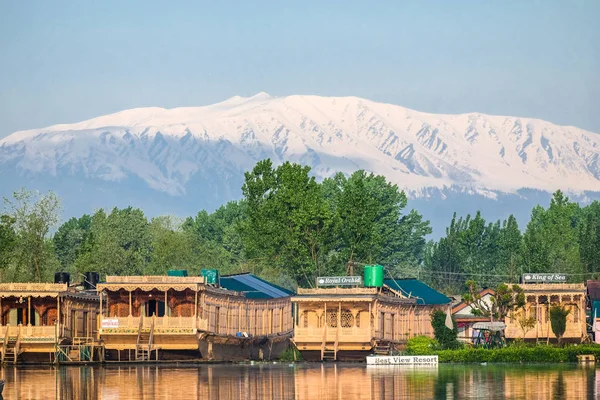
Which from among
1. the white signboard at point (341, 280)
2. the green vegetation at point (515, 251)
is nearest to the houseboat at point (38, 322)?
the white signboard at point (341, 280)

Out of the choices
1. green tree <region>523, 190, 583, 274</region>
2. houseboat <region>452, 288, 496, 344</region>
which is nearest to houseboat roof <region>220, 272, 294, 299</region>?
houseboat <region>452, 288, 496, 344</region>

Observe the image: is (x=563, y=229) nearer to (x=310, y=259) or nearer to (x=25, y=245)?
(x=310, y=259)

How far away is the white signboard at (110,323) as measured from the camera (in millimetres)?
93688

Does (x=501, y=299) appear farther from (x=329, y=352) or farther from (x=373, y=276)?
(x=329, y=352)

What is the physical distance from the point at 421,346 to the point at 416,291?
21.8m

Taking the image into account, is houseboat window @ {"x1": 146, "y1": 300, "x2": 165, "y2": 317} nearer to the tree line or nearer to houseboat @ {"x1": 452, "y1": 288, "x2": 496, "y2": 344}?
the tree line

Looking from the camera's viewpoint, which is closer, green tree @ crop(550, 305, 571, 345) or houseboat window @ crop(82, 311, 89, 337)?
green tree @ crop(550, 305, 571, 345)

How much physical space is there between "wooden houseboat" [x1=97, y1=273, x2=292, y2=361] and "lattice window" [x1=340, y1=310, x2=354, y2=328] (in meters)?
8.45

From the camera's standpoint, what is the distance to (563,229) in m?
170

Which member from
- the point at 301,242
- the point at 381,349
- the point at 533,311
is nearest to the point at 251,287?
the point at 381,349

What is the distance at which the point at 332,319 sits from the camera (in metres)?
98.4

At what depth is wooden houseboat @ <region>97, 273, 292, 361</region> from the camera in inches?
3661

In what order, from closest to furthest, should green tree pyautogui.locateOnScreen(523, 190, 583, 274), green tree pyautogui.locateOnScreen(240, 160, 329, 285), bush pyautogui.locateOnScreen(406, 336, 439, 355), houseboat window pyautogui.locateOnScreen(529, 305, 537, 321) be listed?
bush pyautogui.locateOnScreen(406, 336, 439, 355), houseboat window pyautogui.locateOnScreen(529, 305, 537, 321), green tree pyautogui.locateOnScreen(240, 160, 329, 285), green tree pyautogui.locateOnScreen(523, 190, 583, 274)

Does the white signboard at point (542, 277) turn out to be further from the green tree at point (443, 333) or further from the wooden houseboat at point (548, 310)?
the green tree at point (443, 333)
